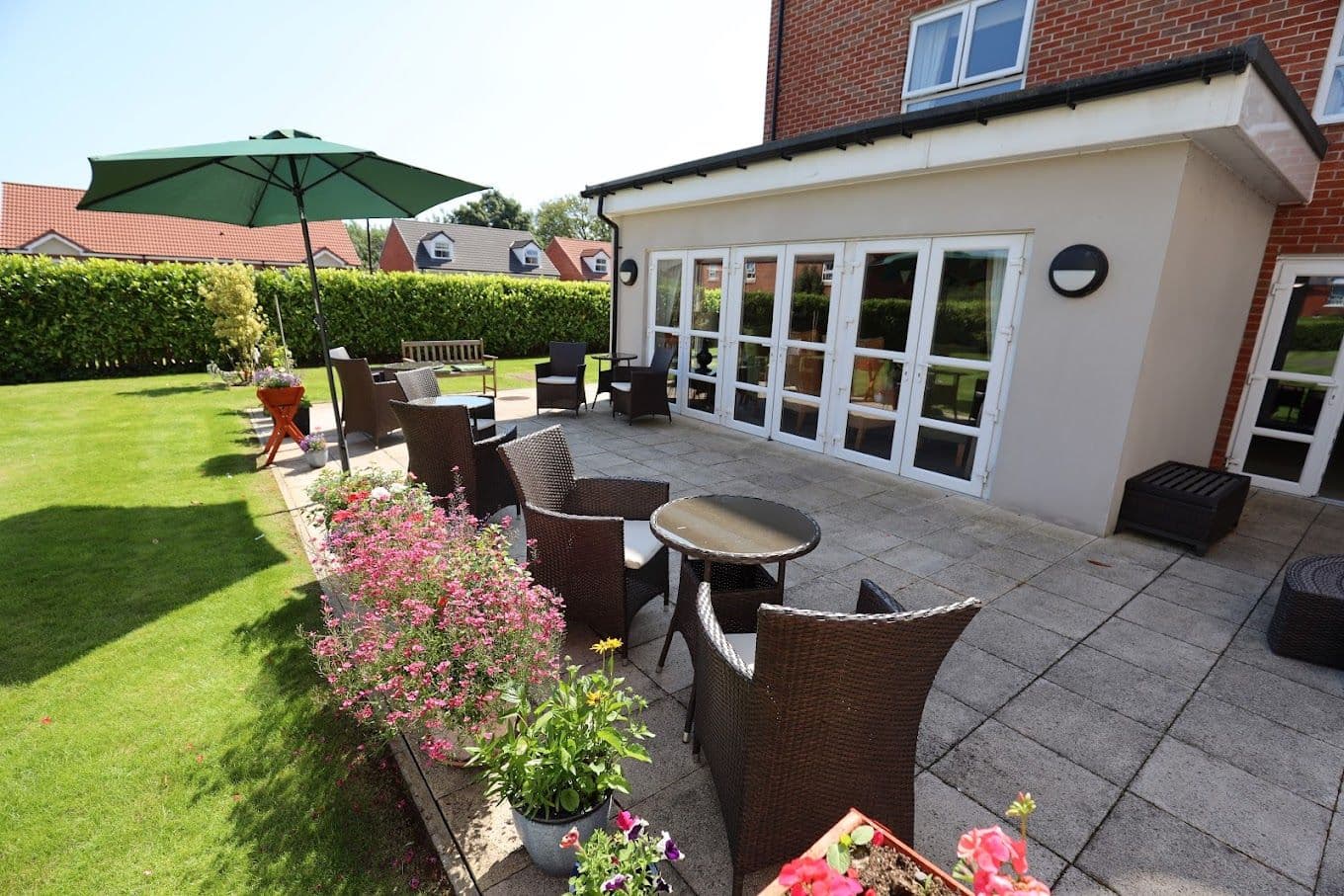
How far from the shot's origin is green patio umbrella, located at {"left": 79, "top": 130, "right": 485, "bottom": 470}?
3.65 metres

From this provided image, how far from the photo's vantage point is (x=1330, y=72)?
5.27m

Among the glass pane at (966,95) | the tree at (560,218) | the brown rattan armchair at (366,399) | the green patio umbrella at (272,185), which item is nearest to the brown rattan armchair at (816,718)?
the green patio umbrella at (272,185)

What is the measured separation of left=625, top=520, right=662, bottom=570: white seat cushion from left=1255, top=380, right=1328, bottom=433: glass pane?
7107 millimetres

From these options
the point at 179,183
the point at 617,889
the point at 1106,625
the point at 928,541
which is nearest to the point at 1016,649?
the point at 1106,625

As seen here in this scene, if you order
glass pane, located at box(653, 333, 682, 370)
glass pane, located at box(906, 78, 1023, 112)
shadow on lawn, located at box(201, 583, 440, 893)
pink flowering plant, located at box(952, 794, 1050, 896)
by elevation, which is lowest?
shadow on lawn, located at box(201, 583, 440, 893)

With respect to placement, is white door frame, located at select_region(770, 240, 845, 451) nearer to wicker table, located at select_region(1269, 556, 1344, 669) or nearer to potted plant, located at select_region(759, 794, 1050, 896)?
wicker table, located at select_region(1269, 556, 1344, 669)

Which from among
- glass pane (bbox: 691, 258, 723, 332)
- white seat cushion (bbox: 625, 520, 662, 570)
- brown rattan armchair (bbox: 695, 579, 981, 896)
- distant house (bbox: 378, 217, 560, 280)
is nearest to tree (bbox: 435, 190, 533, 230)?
distant house (bbox: 378, 217, 560, 280)

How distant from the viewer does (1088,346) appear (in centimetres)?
475

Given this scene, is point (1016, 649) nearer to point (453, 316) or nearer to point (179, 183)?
point (179, 183)

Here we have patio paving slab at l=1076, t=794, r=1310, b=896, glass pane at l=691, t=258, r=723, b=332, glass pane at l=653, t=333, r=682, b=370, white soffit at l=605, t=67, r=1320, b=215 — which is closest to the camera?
patio paving slab at l=1076, t=794, r=1310, b=896

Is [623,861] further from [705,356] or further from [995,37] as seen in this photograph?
[995,37]

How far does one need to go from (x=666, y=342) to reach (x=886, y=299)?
3.81 metres

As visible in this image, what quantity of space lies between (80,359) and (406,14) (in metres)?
10.0

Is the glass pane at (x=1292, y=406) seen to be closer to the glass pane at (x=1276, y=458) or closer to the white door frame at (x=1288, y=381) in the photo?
the white door frame at (x=1288, y=381)
